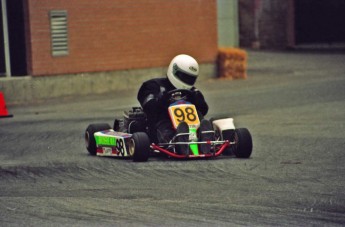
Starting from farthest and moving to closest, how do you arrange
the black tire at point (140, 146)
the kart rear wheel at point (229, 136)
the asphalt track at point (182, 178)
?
the kart rear wheel at point (229, 136) < the black tire at point (140, 146) < the asphalt track at point (182, 178)

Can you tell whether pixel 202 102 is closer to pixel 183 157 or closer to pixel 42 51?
pixel 183 157

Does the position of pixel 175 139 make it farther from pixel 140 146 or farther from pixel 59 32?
pixel 59 32

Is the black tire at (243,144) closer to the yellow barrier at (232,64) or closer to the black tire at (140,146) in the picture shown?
the black tire at (140,146)

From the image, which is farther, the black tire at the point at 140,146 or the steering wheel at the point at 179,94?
the steering wheel at the point at 179,94

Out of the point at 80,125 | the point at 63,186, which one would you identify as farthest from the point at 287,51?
the point at 63,186

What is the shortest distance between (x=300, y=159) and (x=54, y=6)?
36.5 ft

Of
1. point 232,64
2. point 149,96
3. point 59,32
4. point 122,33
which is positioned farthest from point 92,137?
point 232,64

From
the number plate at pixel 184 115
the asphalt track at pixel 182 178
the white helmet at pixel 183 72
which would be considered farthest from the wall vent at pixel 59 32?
the number plate at pixel 184 115

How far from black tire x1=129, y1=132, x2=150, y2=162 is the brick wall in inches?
406

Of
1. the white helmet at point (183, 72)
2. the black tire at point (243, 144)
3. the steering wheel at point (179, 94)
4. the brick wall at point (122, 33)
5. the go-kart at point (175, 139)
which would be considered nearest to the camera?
the go-kart at point (175, 139)

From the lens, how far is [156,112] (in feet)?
39.8

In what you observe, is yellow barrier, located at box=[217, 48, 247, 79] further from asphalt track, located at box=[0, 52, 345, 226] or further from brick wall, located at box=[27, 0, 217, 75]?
asphalt track, located at box=[0, 52, 345, 226]

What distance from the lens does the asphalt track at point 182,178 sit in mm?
8367

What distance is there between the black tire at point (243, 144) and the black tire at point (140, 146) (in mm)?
1004
